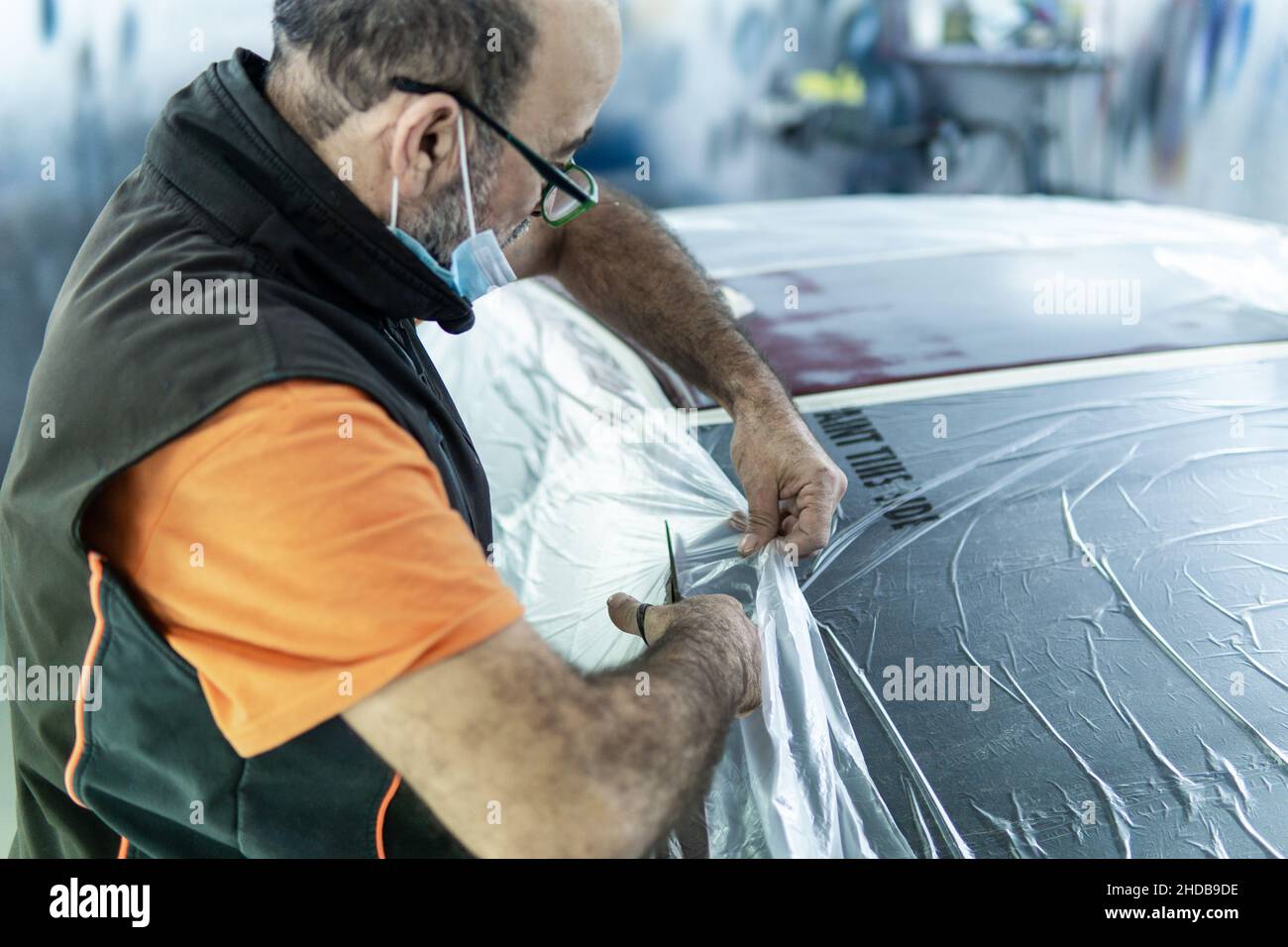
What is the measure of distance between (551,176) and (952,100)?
Answer: 5077 mm

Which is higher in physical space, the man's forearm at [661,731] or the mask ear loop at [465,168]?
the mask ear loop at [465,168]

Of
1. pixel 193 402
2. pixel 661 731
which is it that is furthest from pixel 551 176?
pixel 661 731

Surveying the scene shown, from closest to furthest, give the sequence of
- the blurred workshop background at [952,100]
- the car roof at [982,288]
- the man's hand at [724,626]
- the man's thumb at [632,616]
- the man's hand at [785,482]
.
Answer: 1. the man's hand at [724,626]
2. the man's thumb at [632,616]
3. the man's hand at [785,482]
4. the car roof at [982,288]
5. the blurred workshop background at [952,100]

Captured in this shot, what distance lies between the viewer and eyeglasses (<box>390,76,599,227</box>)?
982 millimetres

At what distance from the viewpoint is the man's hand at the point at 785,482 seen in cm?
143

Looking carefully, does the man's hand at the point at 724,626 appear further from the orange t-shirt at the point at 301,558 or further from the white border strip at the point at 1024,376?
the white border strip at the point at 1024,376

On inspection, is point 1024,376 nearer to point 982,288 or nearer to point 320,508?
point 982,288

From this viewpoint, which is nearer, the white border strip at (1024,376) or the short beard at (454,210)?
the short beard at (454,210)

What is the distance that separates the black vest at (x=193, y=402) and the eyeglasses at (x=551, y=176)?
12 cm

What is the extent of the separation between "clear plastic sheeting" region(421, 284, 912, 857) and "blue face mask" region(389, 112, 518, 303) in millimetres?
406

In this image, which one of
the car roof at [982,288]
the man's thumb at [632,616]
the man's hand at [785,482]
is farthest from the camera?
the car roof at [982,288]

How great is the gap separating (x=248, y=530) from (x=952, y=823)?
726 millimetres

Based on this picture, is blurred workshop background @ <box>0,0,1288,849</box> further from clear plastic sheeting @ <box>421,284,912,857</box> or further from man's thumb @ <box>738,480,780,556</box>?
man's thumb @ <box>738,480,780,556</box>

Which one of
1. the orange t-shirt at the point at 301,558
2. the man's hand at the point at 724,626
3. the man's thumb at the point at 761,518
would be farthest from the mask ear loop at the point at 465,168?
the man's thumb at the point at 761,518
